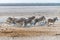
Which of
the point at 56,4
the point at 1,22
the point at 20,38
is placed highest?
the point at 56,4

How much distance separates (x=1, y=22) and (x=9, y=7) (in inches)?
4.7

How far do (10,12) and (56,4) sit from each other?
0.34 m

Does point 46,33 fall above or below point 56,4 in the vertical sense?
below

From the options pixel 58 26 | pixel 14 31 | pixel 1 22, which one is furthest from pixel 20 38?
pixel 58 26

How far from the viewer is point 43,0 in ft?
2.59

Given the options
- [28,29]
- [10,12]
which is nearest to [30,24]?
[28,29]

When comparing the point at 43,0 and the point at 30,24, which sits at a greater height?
the point at 43,0

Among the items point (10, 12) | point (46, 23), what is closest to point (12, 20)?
point (10, 12)

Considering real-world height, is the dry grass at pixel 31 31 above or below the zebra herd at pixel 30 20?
below

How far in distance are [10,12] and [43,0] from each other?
252 mm

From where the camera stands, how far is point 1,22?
0.77 metres

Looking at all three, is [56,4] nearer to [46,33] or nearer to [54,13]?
[54,13]

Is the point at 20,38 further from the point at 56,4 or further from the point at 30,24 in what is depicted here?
the point at 56,4

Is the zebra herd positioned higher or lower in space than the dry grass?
higher
